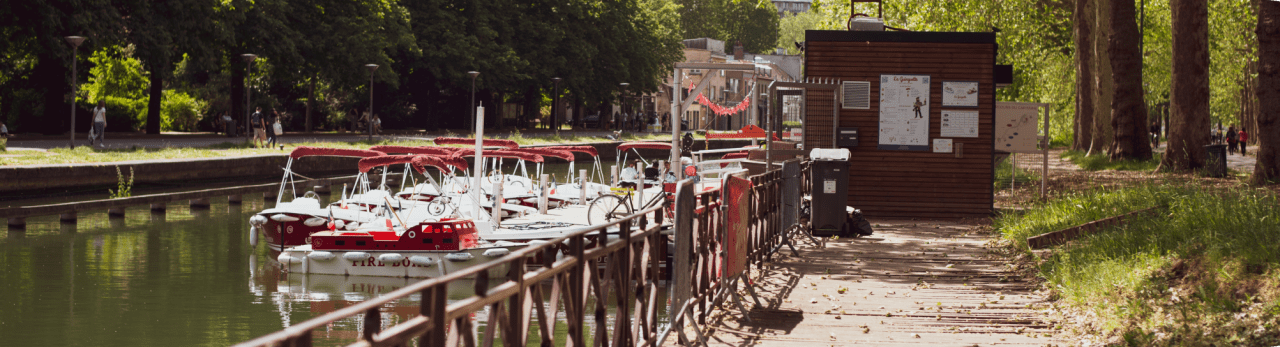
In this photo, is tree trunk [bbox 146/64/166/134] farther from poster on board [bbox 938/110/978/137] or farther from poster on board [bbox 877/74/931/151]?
poster on board [bbox 938/110/978/137]

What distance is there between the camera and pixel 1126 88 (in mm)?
27562

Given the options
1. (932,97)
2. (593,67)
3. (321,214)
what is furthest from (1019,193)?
(593,67)

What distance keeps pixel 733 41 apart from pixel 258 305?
11711cm

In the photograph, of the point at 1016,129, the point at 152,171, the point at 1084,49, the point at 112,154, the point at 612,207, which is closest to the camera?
the point at 612,207

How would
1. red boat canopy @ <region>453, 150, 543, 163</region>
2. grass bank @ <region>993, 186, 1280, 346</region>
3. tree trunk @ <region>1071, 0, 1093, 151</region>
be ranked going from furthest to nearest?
1. tree trunk @ <region>1071, 0, 1093, 151</region>
2. red boat canopy @ <region>453, 150, 543, 163</region>
3. grass bank @ <region>993, 186, 1280, 346</region>

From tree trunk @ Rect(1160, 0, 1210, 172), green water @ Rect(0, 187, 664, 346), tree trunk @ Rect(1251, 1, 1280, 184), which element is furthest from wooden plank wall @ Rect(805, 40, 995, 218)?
tree trunk @ Rect(1160, 0, 1210, 172)

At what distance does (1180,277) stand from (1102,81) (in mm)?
27259

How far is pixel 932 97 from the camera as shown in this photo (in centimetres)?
1761

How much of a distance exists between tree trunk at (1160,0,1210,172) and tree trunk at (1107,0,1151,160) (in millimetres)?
1131

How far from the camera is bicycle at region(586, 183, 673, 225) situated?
1892cm

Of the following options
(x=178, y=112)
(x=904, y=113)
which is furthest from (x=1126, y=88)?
(x=178, y=112)

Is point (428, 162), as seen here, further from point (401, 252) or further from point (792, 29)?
point (792, 29)

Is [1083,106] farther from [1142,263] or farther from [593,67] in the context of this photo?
[593,67]

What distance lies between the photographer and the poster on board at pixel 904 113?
1759 cm
